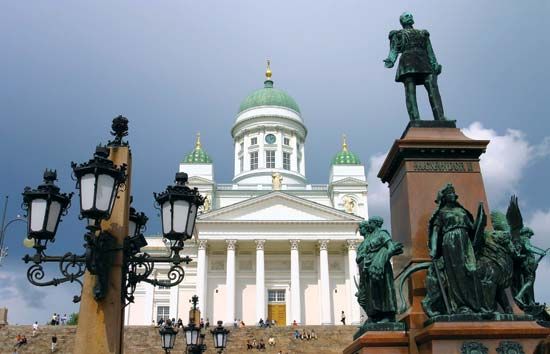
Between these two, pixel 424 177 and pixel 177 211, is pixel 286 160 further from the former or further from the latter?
pixel 177 211

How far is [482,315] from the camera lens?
18.9ft

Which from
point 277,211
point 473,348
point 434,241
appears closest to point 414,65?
point 434,241

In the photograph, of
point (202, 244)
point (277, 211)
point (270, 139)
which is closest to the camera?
point (202, 244)

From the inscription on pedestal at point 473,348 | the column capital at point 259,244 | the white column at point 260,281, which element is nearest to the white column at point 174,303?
the white column at point 260,281

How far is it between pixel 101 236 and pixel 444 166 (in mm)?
4113

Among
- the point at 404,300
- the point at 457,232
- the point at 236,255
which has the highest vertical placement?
the point at 236,255

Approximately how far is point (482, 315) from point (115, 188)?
148 inches

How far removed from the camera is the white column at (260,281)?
165 ft

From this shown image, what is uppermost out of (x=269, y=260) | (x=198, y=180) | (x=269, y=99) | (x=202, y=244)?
(x=269, y=99)

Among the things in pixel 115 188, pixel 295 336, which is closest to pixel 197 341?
pixel 115 188

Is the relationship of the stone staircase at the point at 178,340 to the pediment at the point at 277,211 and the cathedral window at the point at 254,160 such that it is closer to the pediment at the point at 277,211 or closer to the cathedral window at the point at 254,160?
the pediment at the point at 277,211

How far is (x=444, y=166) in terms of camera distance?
716 centimetres

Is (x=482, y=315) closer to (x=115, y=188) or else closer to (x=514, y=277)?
(x=514, y=277)

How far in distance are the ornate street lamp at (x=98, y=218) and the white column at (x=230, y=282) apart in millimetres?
44870
